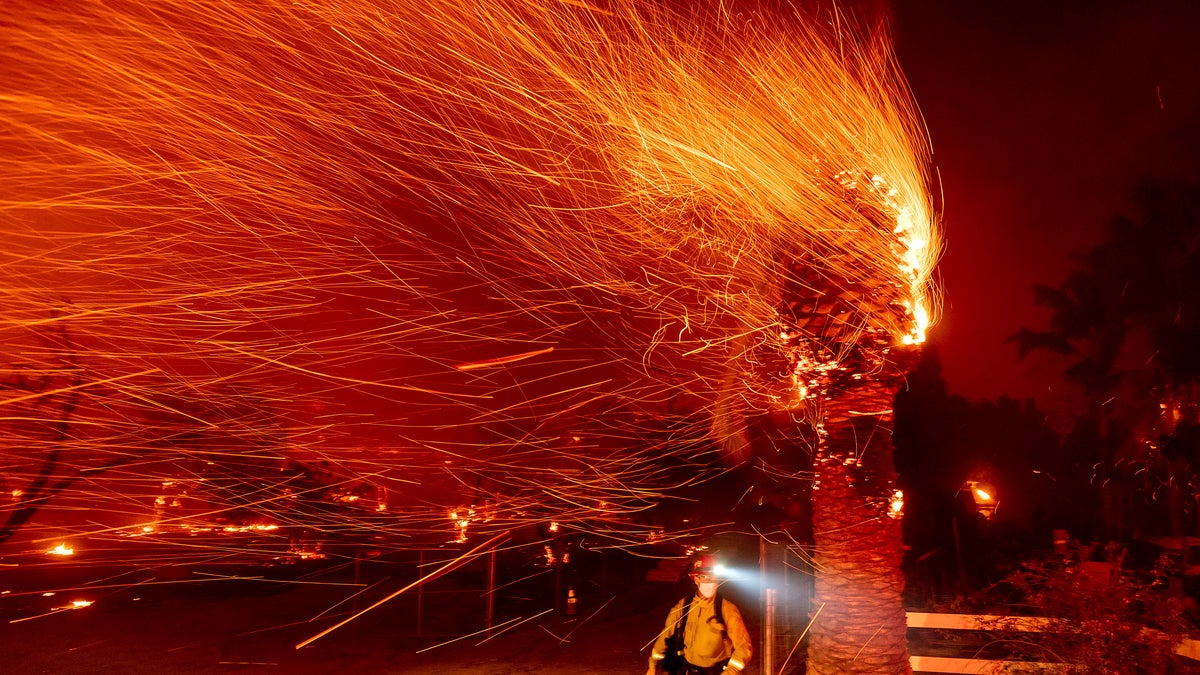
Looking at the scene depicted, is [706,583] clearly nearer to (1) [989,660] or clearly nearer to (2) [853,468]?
(2) [853,468]

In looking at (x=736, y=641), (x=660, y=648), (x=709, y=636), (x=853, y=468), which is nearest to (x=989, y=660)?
(x=853, y=468)

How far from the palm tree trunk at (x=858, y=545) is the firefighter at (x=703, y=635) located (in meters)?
1.07

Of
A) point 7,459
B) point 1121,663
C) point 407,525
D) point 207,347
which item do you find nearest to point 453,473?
point 407,525

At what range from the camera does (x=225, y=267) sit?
7.23 meters

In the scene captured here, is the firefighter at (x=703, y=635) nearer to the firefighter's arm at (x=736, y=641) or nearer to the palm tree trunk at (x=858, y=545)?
the firefighter's arm at (x=736, y=641)

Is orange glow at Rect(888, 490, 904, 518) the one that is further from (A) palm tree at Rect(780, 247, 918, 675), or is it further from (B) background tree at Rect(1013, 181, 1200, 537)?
(B) background tree at Rect(1013, 181, 1200, 537)

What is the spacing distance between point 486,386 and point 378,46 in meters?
4.68

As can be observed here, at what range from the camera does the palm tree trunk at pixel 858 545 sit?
652 centimetres

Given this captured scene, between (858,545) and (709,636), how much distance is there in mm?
1548

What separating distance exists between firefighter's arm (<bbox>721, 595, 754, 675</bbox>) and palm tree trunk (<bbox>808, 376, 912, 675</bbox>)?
113cm

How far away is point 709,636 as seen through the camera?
6016 mm

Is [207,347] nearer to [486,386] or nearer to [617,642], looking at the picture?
[486,386]

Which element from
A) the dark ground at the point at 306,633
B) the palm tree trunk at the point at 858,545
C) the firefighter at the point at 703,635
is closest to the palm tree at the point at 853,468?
the palm tree trunk at the point at 858,545

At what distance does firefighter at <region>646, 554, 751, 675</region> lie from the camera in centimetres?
598
